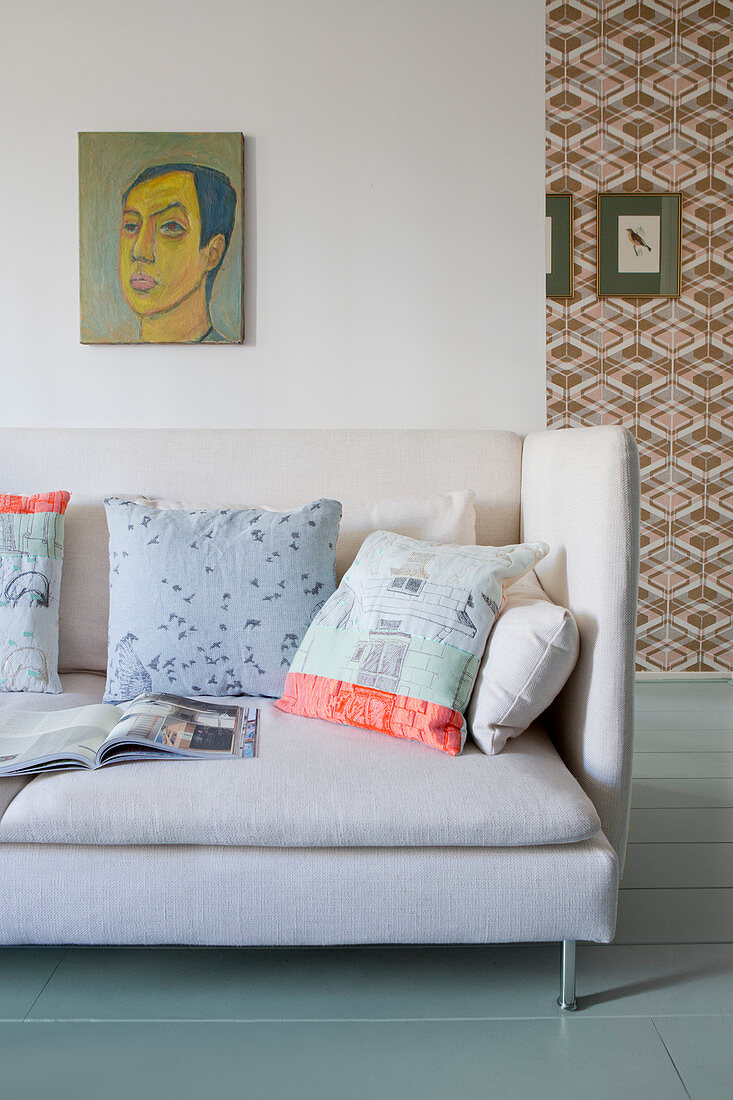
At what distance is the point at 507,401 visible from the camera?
254cm

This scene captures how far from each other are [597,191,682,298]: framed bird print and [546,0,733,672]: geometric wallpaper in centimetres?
4

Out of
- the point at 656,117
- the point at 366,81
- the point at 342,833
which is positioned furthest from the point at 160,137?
the point at 656,117

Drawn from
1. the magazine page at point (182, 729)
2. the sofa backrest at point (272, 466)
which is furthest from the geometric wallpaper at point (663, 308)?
the magazine page at point (182, 729)

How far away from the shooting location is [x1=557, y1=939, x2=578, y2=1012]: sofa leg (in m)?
1.47

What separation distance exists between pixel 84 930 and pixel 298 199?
187 cm

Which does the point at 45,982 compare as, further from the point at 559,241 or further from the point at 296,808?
the point at 559,241

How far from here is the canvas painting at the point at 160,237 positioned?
2.46m

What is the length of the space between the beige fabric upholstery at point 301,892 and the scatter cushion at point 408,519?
811 millimetres

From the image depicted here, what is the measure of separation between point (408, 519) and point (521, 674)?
61 cm

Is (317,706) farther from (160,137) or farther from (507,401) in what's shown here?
(160,137)

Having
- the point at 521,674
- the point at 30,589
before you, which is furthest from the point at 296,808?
the point at 30,589

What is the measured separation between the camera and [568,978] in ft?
4.83

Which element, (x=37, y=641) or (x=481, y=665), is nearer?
(x=481, y=665)

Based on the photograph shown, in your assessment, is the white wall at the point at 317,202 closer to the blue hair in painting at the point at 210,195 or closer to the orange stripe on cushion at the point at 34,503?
the blue hair in painting at the point at 210,195
